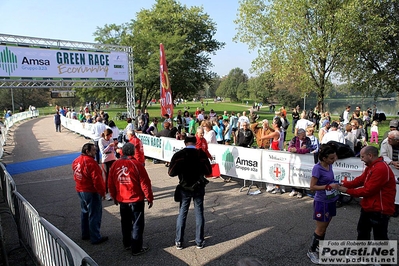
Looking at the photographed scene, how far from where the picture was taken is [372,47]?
22.6 meters

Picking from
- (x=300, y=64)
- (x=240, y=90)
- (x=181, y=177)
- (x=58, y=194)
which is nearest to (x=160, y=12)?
(x=300, y=64)

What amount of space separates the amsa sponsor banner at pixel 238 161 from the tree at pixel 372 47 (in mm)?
16629

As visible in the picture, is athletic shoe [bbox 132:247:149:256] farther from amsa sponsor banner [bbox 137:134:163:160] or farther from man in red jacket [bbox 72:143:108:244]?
amsa sponsor banner [bbox 137:134:163:160]

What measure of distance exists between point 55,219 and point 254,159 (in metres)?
5.07

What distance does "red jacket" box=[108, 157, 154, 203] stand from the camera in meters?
4.53

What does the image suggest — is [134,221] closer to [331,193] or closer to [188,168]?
[188,168]

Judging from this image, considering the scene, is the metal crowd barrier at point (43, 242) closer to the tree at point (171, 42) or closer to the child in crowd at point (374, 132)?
the child in crowd at point (374, 132)

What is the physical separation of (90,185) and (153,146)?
670 centimetres

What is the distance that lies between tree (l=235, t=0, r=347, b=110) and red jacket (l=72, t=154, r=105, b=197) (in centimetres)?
2019

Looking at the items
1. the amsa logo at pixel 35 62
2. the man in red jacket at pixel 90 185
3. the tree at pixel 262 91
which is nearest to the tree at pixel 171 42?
the amsa logo at pixel 35 62

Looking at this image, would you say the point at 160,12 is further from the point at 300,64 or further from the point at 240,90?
the point at 240,90

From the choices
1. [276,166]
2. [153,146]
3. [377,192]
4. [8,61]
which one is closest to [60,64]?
[8,61]

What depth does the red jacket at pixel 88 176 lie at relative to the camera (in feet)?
16.0

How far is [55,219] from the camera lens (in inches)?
249
